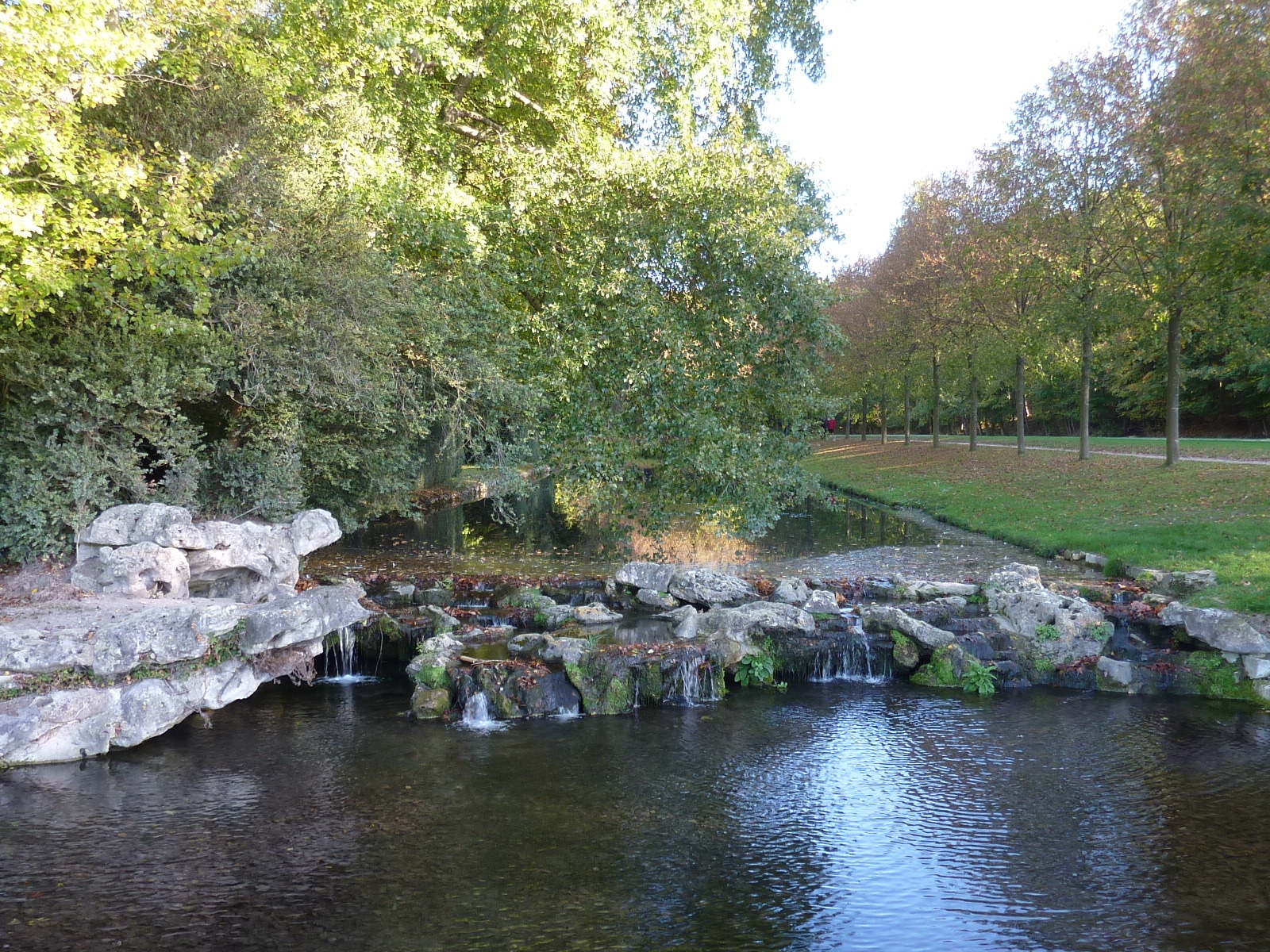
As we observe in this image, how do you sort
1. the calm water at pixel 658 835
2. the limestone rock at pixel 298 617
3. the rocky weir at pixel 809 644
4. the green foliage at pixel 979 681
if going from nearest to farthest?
1. the calm water at pixel 658 835
2. the limestone rock at pixel 298 617
3. the rocky weir at pixel 809 644
4. the green foliage at pixel 979 681

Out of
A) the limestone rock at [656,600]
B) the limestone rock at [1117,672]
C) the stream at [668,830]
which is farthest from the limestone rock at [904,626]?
the limestone rock at [656,600]

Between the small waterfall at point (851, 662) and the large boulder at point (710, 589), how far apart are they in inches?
104

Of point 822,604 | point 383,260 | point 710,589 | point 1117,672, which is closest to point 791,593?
point 822,604

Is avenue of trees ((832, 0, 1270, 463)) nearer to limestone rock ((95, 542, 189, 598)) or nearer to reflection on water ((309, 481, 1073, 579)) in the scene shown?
reflection on water ((309, 481, 1073, 579))

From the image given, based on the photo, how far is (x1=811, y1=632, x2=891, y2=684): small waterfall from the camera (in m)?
14.3

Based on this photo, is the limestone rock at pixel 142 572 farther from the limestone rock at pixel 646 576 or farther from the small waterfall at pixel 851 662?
the small waterfall at pixel 851 662

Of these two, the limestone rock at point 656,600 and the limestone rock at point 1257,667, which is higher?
the limestone rock at point 656,600

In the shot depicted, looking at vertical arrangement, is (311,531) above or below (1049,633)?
above

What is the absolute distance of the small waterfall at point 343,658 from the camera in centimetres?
1448

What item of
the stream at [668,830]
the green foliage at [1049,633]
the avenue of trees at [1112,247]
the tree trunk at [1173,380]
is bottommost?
the stream at [668,830]

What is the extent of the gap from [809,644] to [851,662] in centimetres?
77

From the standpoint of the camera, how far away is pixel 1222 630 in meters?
13.2

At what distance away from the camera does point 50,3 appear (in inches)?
414

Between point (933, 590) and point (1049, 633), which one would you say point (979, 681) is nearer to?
point (1049, 633)
